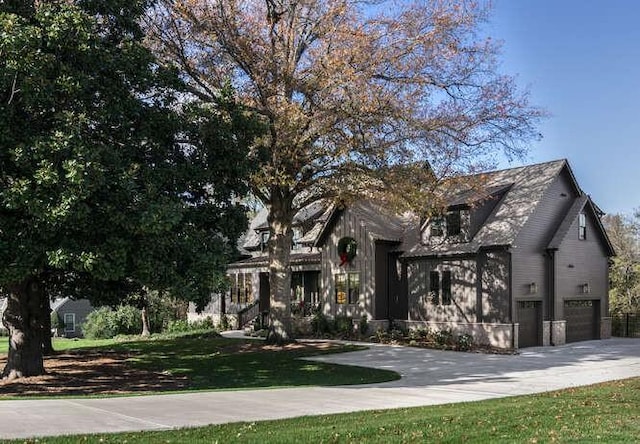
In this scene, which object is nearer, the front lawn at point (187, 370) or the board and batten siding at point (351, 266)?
the front lawn at point (187, 370)

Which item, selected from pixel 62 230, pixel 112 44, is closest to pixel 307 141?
pixel 112 44

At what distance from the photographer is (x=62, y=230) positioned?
12969 millimetres

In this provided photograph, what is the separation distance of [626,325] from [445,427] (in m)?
29.0

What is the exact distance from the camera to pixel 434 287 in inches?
1184

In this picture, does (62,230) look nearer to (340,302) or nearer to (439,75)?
→ (439,75)

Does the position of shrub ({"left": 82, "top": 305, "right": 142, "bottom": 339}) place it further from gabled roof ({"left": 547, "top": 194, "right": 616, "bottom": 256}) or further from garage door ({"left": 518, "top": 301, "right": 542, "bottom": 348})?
gabled roof ({"left": 547, "top": 194, "right": 616, "bottom": 256})

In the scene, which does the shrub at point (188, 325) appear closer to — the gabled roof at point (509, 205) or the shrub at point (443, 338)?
the gabled roof at point (509, 205)

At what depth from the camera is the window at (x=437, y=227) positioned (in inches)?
1196

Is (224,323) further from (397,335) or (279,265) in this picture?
(279,265)

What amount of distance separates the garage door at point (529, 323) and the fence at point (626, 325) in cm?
862

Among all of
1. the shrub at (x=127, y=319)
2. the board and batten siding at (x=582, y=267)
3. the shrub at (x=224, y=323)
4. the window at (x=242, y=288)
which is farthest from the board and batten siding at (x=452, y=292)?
the shrub at (x=127, y=319)

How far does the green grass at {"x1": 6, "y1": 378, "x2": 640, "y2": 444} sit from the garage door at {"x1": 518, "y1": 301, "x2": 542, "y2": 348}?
15884 mm

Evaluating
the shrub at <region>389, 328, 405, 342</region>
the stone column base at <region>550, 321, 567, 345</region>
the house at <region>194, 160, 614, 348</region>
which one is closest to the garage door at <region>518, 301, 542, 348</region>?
the house at <region>194, 160, 614, 348</region>

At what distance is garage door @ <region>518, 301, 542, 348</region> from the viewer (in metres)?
28.1
